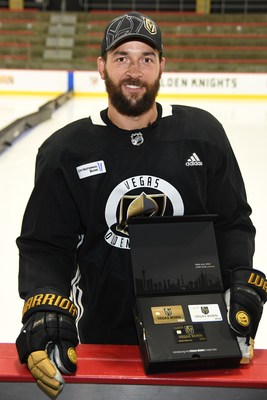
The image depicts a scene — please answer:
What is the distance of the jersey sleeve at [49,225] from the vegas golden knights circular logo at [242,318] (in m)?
0.39

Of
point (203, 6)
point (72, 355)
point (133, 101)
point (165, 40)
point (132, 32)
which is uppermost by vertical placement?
point (132, 32)

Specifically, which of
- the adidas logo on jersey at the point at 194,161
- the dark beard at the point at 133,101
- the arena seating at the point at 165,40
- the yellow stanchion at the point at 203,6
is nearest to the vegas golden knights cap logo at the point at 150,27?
the dark beard at the point at 133,101

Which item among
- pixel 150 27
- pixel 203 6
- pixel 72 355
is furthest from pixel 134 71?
pixel 203 6

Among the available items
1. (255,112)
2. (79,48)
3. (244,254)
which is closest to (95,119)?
(244,254)

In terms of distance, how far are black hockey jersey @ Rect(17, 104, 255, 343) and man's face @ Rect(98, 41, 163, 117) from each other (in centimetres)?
6

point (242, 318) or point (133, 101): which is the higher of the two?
point (133, 101)

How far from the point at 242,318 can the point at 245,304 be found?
0.06 meters

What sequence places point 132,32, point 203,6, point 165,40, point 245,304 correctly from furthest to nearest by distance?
point 203,6
point 165,40
point 132,32
point 245,304

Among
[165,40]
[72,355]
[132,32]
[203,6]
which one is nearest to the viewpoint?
[72,355]

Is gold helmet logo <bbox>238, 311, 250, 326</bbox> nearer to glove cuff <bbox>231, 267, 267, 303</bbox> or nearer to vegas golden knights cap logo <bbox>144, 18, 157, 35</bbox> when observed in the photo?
glove cuff <bbox>231, 267, 267, 303</bbox>

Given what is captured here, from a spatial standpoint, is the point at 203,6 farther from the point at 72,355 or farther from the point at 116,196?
the point at 72,355

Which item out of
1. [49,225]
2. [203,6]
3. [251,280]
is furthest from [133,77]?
[203,6]

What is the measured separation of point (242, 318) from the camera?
4.06 feet

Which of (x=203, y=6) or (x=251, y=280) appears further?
(x=203, y=6)
